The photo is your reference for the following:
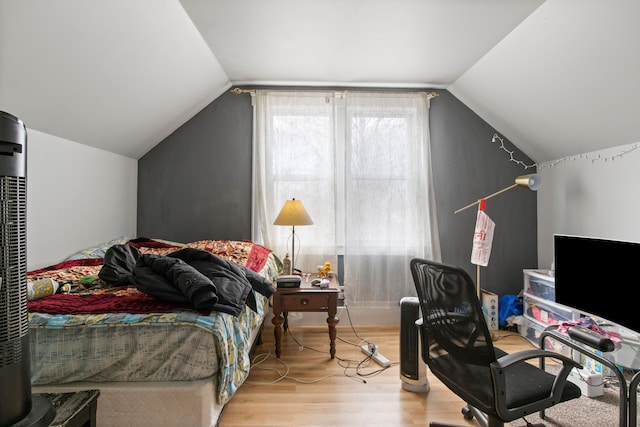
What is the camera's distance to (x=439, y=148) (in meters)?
3.53

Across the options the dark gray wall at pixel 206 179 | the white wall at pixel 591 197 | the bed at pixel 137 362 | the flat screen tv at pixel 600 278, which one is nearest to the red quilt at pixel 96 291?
the bed at pixel 137 362

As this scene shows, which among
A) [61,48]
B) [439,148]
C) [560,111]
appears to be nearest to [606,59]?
[560,111]

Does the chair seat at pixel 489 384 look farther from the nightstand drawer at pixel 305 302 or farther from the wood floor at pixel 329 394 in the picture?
the nightstand drawer at pixel 305 302

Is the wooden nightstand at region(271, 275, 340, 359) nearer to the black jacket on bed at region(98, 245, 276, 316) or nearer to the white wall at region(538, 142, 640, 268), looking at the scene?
the black jacket on bed at region(98, 245, 276, 316)

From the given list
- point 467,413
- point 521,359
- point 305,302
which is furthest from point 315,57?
point 467,413

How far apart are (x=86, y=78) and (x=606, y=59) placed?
3.26 meters

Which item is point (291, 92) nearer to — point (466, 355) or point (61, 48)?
point (61, 48)

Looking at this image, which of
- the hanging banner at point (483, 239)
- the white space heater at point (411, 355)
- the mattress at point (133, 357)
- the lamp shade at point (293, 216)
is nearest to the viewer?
the mattress at point (133, 357)

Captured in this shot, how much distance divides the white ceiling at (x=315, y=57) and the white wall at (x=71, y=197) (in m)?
0.12

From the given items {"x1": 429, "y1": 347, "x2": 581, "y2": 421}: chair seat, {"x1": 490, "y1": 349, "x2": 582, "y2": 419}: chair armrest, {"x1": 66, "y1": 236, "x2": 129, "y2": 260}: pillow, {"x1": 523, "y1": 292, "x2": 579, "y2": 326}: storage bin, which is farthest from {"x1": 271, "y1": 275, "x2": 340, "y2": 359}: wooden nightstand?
{"x1": 523, "y1": 292, "x2": 579, "y2": 326}: storage bin

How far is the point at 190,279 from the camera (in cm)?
160

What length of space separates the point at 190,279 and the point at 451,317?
3.97 feet

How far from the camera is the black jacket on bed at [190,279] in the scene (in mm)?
1595

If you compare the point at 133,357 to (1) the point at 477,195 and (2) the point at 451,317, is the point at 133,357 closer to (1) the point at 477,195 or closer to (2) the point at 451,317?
(2) the point at 451,317
